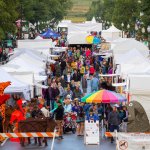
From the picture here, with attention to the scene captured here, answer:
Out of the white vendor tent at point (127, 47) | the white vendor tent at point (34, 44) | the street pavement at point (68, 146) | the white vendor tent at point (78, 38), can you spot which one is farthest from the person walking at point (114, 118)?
the white vendor tent at point (78, 38)

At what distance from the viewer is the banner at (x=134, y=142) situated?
56.7 ft

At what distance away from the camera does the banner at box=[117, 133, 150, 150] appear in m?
17.3

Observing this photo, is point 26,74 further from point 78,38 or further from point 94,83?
point 78,38

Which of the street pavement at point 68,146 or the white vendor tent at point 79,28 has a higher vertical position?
the white vendor tent at point 79,28

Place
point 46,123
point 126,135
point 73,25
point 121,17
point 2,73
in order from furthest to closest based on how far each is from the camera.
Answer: point 121,17 → point 73,25 → point 2,73 → point 46,123 → point 126,135

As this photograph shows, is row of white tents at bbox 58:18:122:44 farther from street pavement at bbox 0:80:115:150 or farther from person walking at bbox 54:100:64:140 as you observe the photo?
street pavement at bbox 0:80:115:150

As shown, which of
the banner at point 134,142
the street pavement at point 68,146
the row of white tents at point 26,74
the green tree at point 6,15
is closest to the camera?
the banner at point 134,142

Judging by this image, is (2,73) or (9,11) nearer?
(2,73)

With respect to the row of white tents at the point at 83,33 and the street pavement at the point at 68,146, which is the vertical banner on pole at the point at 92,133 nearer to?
the street pavement at the point at 68,146

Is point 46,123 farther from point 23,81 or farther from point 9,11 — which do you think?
point 9,11

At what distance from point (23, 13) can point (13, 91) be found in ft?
189

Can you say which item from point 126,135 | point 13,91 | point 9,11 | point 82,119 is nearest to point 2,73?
point 13,91

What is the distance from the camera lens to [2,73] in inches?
1074

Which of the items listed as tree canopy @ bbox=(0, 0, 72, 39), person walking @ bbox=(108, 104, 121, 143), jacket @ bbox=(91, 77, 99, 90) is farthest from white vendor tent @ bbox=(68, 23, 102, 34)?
person walking @ bbox=(108, 104, 121, 143)
